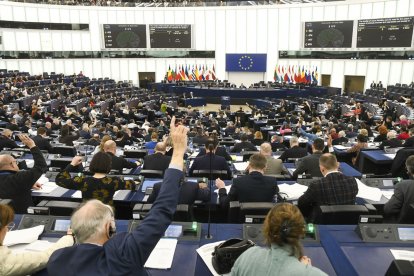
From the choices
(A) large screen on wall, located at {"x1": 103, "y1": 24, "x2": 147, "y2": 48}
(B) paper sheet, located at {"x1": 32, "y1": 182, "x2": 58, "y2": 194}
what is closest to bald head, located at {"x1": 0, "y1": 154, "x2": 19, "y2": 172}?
(B) paper sheet, located at {"x1": 32, "y1": 182, "x2": 58, "y2": 194}

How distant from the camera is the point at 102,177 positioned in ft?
12.3

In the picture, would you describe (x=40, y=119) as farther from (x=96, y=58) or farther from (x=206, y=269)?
(x=96, y=58)

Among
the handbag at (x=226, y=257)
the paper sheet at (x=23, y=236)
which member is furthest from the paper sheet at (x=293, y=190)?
the paper sheet at (x=23, y=236)

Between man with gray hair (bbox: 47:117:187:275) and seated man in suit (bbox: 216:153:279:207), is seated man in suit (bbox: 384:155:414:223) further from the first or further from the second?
man with gray hair (bbox: 47:117:187:275)

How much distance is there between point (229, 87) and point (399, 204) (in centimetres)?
2012

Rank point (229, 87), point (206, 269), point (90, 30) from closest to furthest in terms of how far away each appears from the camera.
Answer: point (206, 269), point (229, 87), point (90, 30)

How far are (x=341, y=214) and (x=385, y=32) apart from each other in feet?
65.0

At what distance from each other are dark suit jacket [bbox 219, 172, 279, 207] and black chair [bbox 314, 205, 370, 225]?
2.57ft

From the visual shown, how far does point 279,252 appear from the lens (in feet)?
5.76

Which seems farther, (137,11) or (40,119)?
(137,11)

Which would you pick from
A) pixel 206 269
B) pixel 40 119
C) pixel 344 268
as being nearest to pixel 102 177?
pixel 206 269

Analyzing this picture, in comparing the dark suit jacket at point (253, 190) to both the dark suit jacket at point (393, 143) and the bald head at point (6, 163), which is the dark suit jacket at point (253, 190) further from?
the dark suit jacket at point (393, 143)

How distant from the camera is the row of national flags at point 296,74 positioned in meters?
24.7

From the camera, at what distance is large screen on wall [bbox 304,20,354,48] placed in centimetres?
2158
